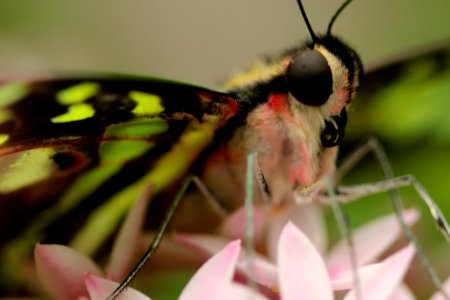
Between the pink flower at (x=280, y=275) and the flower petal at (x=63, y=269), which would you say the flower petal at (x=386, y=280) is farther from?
the flower petal at (x=63, y=269)

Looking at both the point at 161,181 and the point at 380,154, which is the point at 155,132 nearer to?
the point at 161,181

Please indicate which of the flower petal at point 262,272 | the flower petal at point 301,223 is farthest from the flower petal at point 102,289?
the flower petal at point 301,223

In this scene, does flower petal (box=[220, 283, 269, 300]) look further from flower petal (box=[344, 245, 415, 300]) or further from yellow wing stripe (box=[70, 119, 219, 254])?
yellow wing stripe (box=[70, 119, 219, 254])

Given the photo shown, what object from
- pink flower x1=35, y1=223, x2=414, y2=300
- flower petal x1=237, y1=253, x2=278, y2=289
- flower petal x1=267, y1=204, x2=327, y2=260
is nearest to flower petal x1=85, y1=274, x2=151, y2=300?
pink flower x1=35, y1=223, x2=414, y2=300

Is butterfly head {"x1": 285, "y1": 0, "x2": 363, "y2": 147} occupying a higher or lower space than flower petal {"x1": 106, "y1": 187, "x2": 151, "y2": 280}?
higher

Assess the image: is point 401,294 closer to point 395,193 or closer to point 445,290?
point 445,290

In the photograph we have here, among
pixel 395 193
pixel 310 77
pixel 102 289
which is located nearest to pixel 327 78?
pixel 310 77
